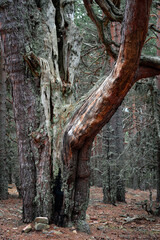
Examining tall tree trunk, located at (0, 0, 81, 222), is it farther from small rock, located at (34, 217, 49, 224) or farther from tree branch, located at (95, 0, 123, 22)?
tree branch, located at (95, 0, 123, 22)

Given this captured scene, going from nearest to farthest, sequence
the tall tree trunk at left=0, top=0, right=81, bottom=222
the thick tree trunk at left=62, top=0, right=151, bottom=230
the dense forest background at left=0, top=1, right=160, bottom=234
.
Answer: the thick tree trunk at left=62, top=0, right=151, bottom=230 < the tall tree trunk at left=0, top=0, right=81, bottom=222 < the dense forest background at left=0, top=1, right=160, bottom=234

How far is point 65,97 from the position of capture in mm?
4402

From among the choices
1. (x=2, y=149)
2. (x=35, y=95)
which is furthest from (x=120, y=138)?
(x=35, y=95)

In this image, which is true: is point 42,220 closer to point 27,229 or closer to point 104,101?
point 27,229

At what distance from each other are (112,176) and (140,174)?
1814mm

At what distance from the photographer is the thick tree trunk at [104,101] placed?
7.94ft

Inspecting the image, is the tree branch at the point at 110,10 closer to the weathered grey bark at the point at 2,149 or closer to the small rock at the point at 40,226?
the small rock at the point at 40,226

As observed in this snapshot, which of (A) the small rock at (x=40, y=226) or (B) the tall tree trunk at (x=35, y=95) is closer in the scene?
(A) the small rock at (x=40, y=226)

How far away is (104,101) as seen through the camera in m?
3.15

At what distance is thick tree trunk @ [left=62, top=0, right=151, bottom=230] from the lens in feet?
7.94

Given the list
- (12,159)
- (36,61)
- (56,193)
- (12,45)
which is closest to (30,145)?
(56,193)

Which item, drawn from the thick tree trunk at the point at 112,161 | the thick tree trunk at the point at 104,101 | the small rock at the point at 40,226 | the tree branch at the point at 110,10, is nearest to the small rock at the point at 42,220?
the small rock at the point at 40,226

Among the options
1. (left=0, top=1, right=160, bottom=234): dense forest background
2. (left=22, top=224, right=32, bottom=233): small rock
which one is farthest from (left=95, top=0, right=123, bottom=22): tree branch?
(left=22, top=224, right=32, bottom=233): small rock

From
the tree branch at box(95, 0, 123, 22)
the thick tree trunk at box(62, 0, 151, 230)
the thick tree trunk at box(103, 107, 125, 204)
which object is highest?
the tree branch at box(95, 0, 123, 22)
